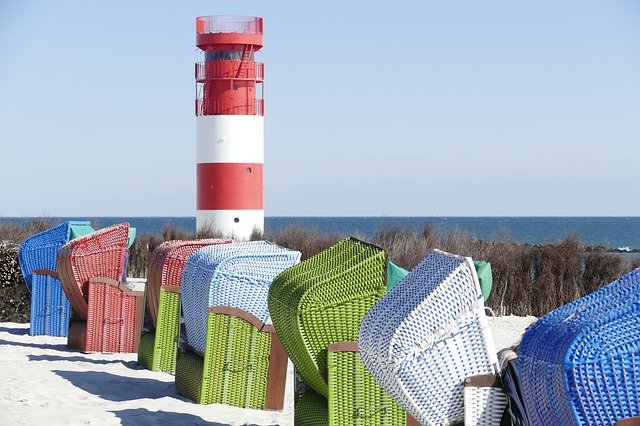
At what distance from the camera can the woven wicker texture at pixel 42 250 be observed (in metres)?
12.1

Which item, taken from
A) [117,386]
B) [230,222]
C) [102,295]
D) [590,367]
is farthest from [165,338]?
[230,222]

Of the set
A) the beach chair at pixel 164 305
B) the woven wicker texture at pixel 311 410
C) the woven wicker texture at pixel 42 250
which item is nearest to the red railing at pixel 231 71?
the woven wicker texture at pixel 42 250

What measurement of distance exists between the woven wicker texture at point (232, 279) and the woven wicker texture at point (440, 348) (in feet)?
8.62

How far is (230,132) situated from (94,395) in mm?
15961

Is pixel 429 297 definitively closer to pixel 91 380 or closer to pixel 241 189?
pixel 91 380

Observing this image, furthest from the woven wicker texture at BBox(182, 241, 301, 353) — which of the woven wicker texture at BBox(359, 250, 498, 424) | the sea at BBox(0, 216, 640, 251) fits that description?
the sea at BBox(0, 216, 640, 251)

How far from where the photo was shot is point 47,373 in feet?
29.6

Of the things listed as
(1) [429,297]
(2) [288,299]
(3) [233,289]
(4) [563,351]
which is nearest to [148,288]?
(3) [233,289]

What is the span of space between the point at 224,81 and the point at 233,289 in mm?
16552

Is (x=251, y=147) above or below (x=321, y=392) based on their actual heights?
above

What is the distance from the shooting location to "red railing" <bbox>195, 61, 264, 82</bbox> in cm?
2375

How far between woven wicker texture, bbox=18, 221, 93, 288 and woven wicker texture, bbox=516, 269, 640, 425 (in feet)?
27.8

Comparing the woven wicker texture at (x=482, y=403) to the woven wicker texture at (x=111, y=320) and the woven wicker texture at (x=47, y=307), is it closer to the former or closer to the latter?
A: the woven wicker texture at (x=111, y=320)

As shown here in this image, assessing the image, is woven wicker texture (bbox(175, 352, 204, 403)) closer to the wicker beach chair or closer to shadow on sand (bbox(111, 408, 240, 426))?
shadow on sand (bbox(111, 408, 240, 426))
